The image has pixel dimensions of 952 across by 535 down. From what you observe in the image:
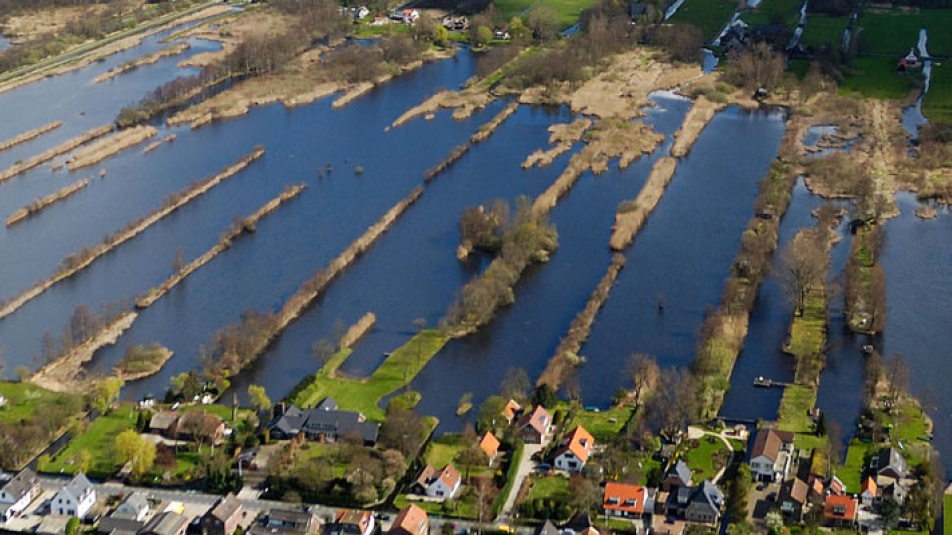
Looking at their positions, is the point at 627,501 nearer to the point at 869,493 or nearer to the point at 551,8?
the point at 869,493

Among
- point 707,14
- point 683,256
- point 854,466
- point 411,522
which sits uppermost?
point 411,522

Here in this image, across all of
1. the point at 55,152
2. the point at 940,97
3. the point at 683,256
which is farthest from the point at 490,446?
the point at 940,97

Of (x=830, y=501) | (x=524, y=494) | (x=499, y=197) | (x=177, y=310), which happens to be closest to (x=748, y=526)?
(x=830, y=501)

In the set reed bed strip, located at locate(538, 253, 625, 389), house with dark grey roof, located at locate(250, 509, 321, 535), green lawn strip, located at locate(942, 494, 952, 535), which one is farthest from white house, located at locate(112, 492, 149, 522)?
green lawn strip, located at locate(942, 494, 952, 535)

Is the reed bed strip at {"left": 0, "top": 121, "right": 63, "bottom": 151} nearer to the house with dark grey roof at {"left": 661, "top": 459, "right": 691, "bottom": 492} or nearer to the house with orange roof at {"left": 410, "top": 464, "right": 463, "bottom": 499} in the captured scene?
the house with orange roof at {"left": 410, "top": 464, "right": 463, "bottom": 499}

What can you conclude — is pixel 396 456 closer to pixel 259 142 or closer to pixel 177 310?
pixel 177 310
